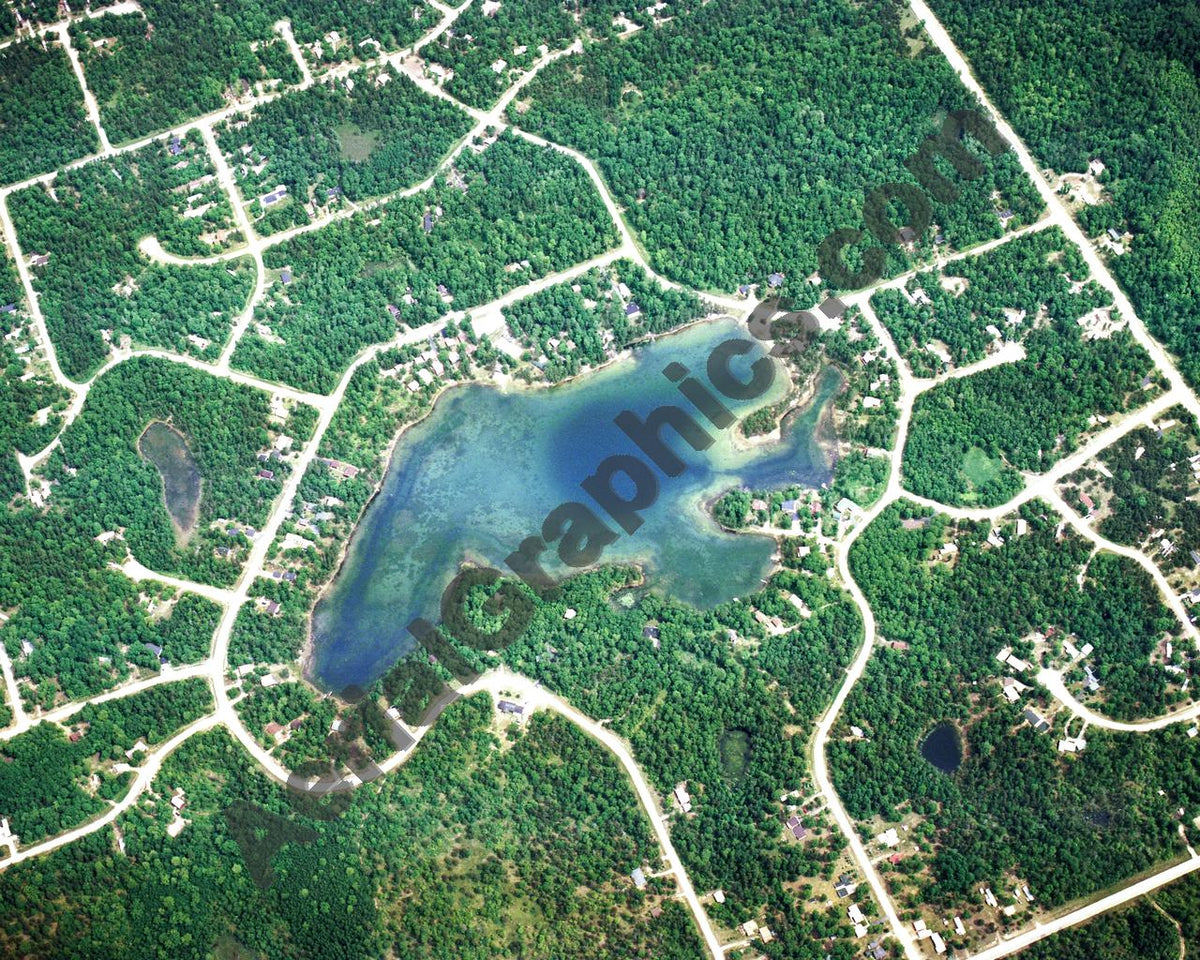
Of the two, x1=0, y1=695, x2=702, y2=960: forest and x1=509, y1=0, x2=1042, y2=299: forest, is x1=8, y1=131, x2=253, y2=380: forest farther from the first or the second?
x1=0, y1=695, x2=702, y2=960: forest

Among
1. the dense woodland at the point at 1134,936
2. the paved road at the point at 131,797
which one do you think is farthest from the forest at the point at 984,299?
the paved road at the point at 131,797

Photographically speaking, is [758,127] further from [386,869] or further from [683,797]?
[386,869]

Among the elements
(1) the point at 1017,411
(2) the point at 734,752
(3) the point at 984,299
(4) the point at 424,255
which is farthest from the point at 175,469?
(1) the point at 1017,411

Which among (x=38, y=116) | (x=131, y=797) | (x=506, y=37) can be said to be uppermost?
(x=38, y=116)

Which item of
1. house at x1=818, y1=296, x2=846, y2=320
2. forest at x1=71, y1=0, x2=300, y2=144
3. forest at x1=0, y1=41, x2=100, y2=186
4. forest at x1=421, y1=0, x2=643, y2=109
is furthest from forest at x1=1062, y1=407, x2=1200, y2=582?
forest at x1=0, y1=41, x2=100, y2=186

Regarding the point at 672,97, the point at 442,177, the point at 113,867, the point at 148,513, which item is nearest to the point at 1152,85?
the point at 672,97

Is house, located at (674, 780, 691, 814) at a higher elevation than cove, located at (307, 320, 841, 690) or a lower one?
lower
